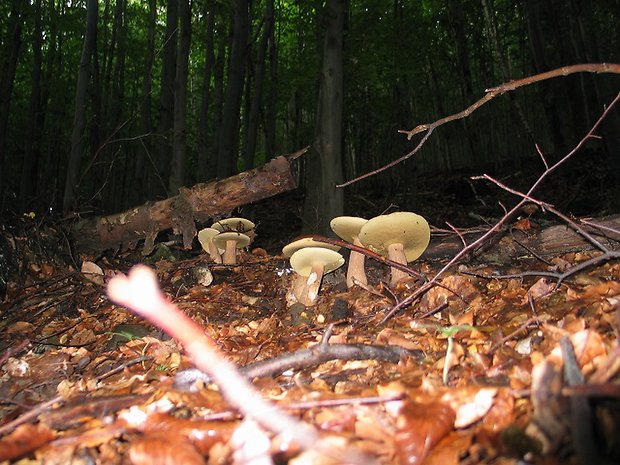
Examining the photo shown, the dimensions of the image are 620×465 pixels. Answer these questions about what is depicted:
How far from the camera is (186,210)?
4441mm

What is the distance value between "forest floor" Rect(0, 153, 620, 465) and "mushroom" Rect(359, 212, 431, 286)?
0.69 ft

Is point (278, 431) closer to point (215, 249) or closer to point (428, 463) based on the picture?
point (428, 463)

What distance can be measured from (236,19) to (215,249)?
7.01 metres

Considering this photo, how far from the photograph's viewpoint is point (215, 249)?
4672mm

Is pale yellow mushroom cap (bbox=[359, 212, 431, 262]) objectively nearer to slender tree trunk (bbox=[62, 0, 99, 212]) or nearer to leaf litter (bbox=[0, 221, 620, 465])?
leaf litter (bbox=[0, 221, 620, 465])

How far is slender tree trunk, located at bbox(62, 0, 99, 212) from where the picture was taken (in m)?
6.39

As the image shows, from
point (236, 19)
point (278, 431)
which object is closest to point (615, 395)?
point (278, 431)

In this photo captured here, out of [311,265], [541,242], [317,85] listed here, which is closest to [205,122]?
[317,85]

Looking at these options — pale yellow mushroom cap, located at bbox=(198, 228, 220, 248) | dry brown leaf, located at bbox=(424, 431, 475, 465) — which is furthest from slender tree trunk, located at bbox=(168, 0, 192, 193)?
dry brown leaf, located at bbox=(424, 431, 475, 465)

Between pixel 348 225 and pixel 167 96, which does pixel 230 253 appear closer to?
pixel 348 225

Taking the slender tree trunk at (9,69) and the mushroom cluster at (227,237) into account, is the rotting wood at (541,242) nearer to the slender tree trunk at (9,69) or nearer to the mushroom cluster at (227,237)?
the mushroom cluster at (227,237)

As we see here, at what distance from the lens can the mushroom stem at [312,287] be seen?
3.39 m

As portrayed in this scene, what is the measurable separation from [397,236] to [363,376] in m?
1.61

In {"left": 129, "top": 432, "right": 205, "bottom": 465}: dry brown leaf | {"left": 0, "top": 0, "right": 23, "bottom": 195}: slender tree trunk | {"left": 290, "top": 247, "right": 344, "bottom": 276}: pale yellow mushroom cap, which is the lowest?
{"left": 129, "top": 432, "right": 205, "bottom": 465}: dry brown leaf
